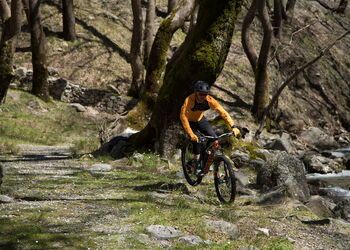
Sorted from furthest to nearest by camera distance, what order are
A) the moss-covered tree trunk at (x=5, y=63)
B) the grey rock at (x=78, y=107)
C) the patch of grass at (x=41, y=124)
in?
the grey rock at (x=78, y=107) < the moss-covered tree trunk at (x=5, y=63) < the patch of grass at (x=41, y=124)

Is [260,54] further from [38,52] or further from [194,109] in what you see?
[194,109]

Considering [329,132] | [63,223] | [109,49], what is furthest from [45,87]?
[63,223]

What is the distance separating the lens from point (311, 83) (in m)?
31.8

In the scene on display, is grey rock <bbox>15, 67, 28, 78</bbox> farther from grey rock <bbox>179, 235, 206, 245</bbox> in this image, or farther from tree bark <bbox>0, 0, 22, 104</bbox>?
grey rock <bbox>179, 235, 206, 245</bbox>

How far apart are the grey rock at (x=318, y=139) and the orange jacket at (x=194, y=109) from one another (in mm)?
16940

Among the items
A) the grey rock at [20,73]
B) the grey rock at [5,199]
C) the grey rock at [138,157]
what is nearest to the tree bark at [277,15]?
the grey rock at [20,73]

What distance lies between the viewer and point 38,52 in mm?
22906

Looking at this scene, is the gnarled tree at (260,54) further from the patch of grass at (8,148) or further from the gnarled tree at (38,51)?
the patch of grass at (8,148)

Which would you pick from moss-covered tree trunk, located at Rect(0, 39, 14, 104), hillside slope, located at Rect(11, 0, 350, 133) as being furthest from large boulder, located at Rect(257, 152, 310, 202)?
hillside slope, located at Rect(11, 0, 350, 133)

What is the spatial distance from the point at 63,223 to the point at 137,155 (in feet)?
20.7

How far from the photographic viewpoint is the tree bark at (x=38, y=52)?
2288cm

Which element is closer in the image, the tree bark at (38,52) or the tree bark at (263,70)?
the tree bark at (38,52)

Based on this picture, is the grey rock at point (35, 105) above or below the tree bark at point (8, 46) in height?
below

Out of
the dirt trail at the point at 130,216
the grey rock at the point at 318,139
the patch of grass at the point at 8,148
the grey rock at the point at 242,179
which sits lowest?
the patch of grass at the point at 8,148
